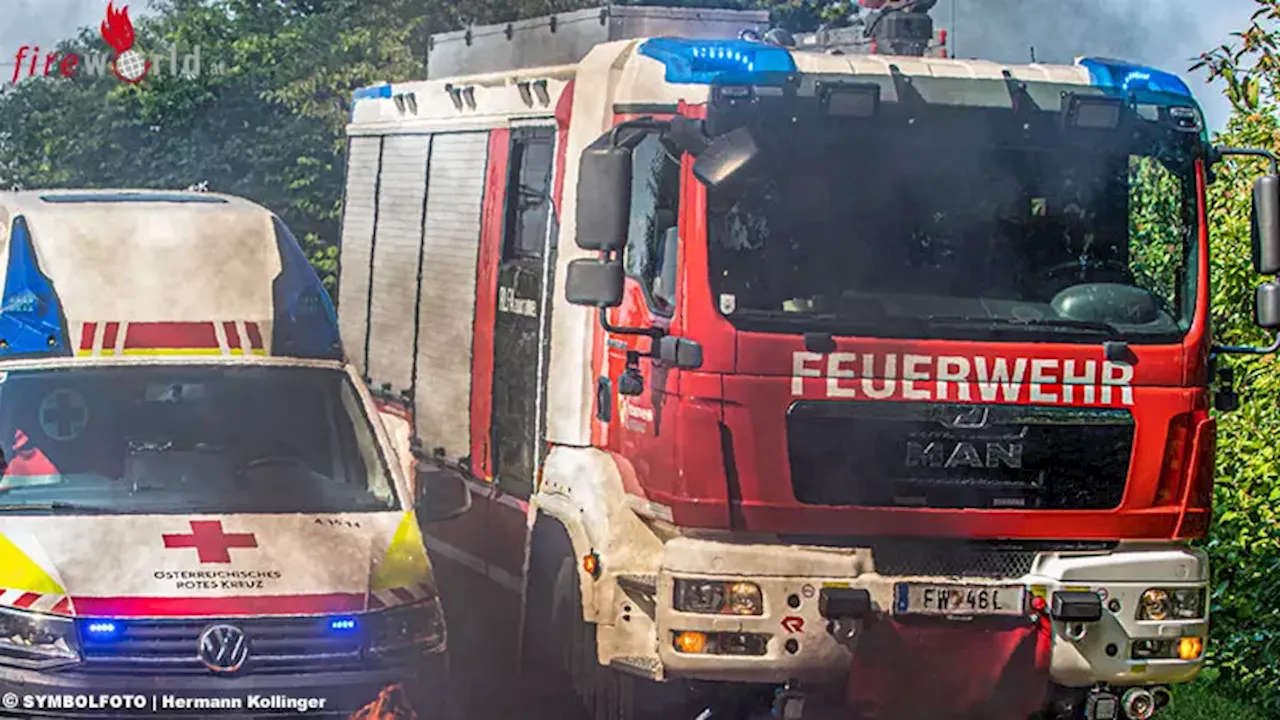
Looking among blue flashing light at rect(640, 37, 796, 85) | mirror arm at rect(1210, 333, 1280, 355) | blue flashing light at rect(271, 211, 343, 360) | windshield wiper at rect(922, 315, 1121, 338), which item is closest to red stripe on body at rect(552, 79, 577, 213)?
blue flashing light at rect(271, 211, 343, 360)

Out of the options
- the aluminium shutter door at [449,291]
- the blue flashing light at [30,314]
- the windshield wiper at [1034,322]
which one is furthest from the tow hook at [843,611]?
the aluminium shutter door at [449,291]

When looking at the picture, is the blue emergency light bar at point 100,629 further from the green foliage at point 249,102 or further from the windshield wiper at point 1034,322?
the green foliage at point 249,102

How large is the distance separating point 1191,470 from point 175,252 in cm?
432

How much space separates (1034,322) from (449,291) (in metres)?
4.40

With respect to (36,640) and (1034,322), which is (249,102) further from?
(36,640)

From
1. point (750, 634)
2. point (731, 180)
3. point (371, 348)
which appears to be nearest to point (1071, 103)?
point (731, 180)

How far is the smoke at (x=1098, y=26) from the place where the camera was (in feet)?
47.2

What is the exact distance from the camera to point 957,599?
7.74 metres

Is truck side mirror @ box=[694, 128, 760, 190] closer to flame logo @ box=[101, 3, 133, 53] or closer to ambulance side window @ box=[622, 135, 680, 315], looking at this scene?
ambulance side window @ box=[622, 135, 680, 315]

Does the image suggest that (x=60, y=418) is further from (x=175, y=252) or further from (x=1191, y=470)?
(x=1191, y=470)

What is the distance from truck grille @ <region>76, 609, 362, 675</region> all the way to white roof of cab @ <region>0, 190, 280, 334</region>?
186 centimetres

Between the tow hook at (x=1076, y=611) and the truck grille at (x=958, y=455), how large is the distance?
1.13 ft

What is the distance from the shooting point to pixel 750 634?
24.8ft

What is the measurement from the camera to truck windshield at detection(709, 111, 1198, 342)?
7727 mm
